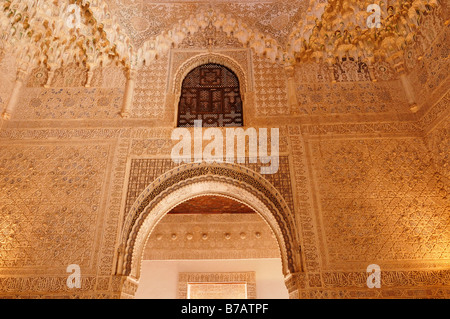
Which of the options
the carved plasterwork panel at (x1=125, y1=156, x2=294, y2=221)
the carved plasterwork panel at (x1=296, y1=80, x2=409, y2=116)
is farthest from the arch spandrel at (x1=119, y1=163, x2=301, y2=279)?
the carved plasterwork panel at (x1=296, y1=80, x2=409, y2=116)

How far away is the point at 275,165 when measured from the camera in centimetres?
387

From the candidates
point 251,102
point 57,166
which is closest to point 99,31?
point 57,166

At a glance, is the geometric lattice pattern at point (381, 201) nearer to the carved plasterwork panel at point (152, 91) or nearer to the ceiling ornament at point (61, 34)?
the carved plasterwork panel at point (152, 91)

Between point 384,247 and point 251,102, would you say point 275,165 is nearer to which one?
point 251,102

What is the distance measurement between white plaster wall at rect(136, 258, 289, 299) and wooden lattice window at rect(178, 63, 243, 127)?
311 centimetres

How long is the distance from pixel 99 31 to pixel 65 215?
8.80 ft

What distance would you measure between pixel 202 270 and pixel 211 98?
340cm

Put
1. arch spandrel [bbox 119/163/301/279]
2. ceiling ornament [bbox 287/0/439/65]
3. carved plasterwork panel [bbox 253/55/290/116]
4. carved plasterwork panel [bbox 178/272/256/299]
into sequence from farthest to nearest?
carved plasterwork panel [bbox 178/272/256/299], carved plasterwork panel [bbox 253/55/290/116], ceiling ornament [bbox 287/0/439/65], arch spandrel [bbox 119/163/301/279]

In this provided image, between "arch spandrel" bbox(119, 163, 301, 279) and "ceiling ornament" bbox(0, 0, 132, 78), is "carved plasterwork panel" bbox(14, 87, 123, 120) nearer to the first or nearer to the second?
"ceiling ornament" bbox(0, 0, 132, 78)

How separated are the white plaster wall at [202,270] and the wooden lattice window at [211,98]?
123 inches

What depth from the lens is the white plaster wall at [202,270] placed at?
6.02 meters

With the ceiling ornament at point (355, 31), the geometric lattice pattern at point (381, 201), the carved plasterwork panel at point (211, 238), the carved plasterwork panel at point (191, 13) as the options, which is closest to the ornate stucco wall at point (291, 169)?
the geometric lattice pattern at point (381, 201)

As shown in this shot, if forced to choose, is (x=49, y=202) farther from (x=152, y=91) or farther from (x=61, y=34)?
(x=61, y=34)

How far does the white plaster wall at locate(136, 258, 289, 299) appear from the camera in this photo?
6.02 metres
